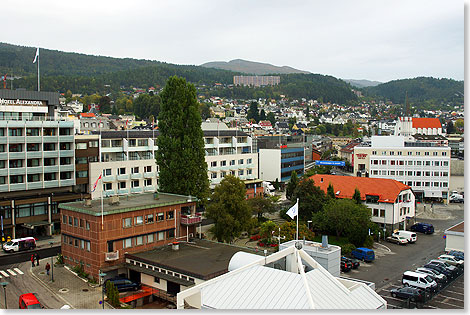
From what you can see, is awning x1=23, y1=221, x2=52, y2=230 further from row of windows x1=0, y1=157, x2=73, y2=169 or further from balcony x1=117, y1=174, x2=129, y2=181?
balcony x1=117, y1=174, x2=129, y2=181

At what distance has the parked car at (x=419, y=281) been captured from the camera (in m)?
25.1

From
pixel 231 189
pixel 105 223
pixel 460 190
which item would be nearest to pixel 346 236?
pixel 231 189

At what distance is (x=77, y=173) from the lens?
131ft

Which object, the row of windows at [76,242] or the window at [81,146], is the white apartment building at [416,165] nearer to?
the window at [81,146]

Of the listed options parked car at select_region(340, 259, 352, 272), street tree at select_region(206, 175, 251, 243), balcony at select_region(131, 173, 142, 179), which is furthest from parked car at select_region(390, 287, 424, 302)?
balcony at select_region(131, 173, 142, 179)

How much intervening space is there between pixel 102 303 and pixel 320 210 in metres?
22.5

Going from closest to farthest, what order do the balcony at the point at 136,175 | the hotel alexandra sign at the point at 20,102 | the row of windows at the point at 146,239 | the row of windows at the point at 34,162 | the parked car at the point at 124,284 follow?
the parked car at the point at 124,284, the row of windows at the point at 146,239, the row of windows at the point at 34,162, the hotel alexandra sign at the point at 20,102, the balcony at the point at 136,175

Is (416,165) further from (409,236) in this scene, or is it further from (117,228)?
(117,228)

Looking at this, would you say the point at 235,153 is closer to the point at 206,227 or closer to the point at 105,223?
the point at 206,227

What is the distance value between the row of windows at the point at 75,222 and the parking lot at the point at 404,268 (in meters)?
16.2

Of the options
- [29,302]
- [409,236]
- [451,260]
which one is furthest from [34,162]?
[451,260]

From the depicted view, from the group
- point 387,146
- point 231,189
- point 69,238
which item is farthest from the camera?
point 387,146

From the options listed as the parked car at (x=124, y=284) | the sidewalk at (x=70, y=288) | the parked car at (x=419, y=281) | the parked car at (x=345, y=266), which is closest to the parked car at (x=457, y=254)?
the parked car at (x=419, y=281)

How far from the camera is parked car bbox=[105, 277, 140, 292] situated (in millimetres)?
23680
